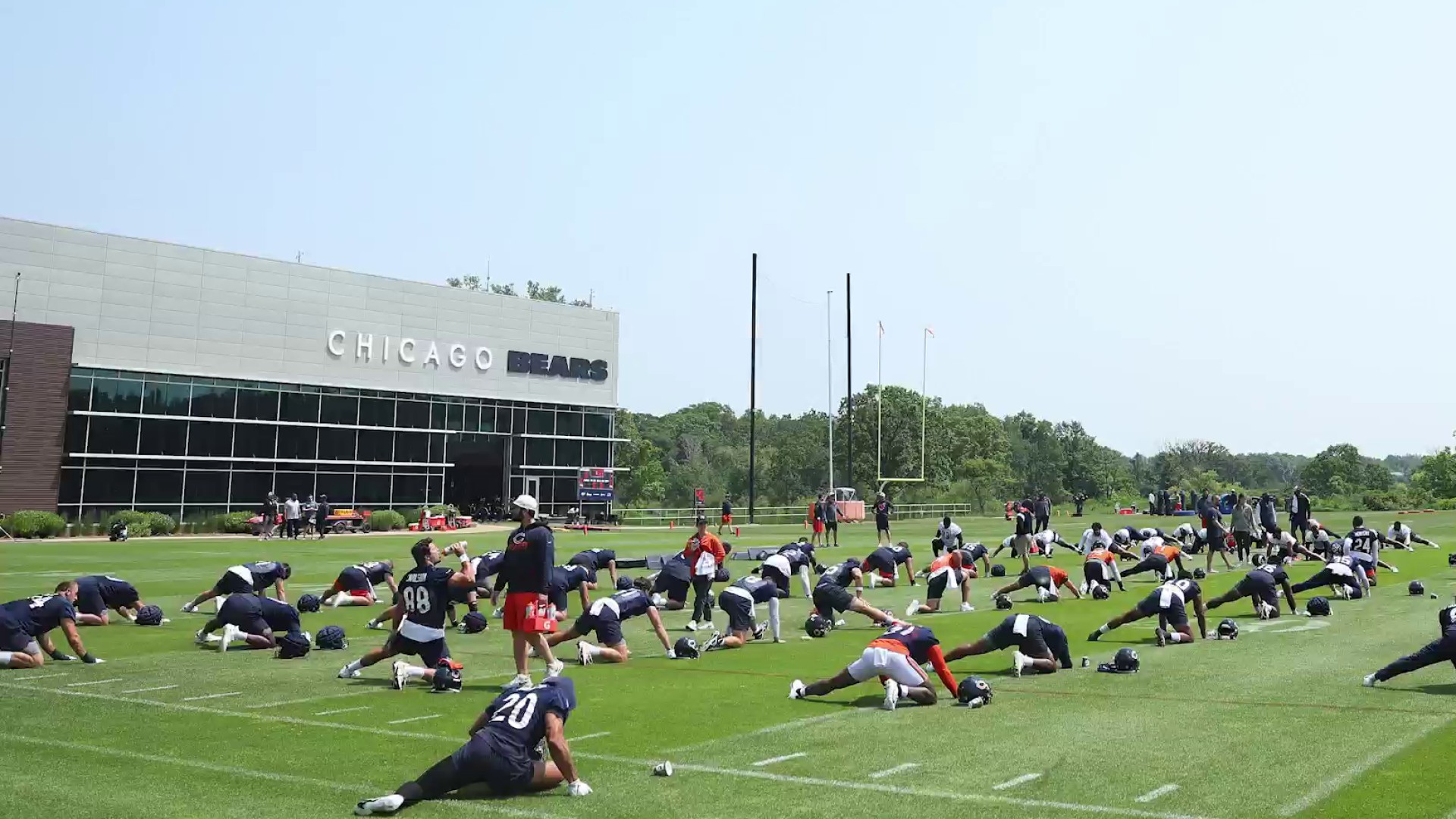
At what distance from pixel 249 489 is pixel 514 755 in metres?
61.2

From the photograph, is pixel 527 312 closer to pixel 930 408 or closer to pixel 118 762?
pixel 930 408

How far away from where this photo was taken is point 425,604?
15227 mm

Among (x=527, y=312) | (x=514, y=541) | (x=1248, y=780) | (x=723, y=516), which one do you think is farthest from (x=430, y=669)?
(x=527, y=312)

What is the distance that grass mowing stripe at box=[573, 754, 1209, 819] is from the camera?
905 cm

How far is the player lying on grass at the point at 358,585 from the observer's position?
25016mm

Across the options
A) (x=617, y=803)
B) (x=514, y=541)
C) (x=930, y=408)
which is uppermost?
(x=930, y=408)

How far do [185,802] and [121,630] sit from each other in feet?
44.4

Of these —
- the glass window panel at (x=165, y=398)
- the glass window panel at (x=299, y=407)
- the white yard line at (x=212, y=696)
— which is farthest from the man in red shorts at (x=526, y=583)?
the glass window panel at (x=299, y=407)

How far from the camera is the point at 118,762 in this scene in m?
10.4

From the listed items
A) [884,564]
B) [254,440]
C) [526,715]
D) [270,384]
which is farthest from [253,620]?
[270,384]

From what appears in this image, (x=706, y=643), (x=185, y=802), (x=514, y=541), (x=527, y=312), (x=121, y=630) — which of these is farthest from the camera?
(x=527, y=312)

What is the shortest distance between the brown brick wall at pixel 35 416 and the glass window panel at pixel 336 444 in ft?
45.9

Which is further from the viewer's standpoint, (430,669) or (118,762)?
(430,669)

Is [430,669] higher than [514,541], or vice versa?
[514,541]
